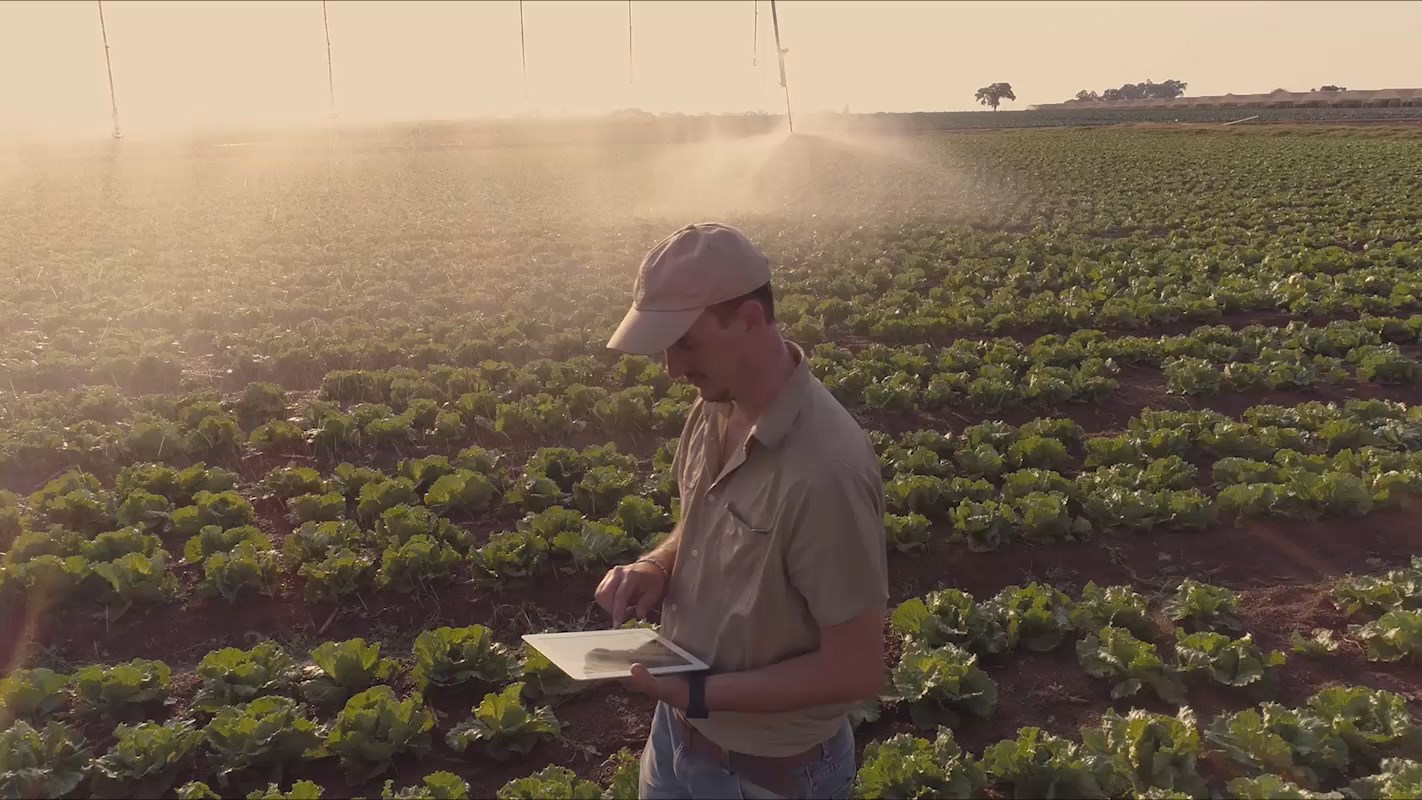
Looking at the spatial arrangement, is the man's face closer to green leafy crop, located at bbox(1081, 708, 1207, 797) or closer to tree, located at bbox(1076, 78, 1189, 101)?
green leafy crop, located at bbox(1081, 708, 1207, 797)

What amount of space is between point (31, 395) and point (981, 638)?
9.74 meters

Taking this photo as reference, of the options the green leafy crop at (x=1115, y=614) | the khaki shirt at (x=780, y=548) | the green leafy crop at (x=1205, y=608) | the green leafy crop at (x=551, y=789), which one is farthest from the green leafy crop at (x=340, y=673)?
the green leafy crop at (x=1205, y=608)

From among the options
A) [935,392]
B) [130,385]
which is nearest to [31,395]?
[130,385]

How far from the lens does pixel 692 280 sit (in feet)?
7.89

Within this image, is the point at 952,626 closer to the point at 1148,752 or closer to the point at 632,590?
the point at 1148,752

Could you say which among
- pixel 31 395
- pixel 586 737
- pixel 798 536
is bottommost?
pixel 586 737

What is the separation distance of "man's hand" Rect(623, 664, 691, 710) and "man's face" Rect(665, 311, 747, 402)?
0.74 meters

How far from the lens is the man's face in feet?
8.01

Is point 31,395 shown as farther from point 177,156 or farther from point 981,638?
point 177,156

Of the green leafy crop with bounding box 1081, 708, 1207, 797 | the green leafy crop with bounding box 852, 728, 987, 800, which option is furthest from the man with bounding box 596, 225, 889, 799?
the green leafy crop with bounding box 1081, 708, 1207, 797

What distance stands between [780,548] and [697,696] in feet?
1.50

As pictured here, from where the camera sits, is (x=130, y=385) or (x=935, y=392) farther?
(x=130, y=385)

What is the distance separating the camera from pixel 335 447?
8.98 meters

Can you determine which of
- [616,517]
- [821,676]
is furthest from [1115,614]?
[821,676]
